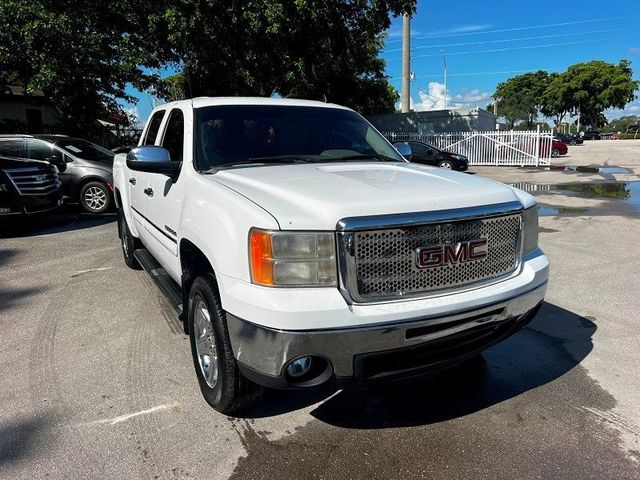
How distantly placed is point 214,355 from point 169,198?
1.37 metres

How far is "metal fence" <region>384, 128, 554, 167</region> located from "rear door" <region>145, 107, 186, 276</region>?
22450 mm

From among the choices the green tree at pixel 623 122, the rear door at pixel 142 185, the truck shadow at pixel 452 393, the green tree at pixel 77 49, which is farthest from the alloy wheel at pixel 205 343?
the green tree at pixel 623 122

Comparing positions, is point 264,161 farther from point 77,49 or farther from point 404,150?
point 77,49

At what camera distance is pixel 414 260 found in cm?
254

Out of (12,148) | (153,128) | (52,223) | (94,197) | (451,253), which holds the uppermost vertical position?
(153,128)

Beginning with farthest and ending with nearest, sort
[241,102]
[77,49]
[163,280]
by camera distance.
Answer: [77,49] → [163,280] → [241,102]

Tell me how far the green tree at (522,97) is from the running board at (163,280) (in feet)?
181

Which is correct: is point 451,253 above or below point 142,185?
below

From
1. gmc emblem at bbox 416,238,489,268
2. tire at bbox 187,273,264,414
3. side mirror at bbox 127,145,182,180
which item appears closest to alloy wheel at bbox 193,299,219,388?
tire at bbox 187,273,264,414

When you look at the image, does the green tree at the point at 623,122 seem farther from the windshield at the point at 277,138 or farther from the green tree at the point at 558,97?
the windshield at the point at 277,138

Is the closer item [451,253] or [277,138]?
[451,253]

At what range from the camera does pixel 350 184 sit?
111 inches

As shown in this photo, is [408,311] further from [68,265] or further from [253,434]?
[68,265]

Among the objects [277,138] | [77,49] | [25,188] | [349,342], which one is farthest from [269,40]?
[349,342]
